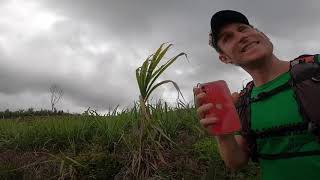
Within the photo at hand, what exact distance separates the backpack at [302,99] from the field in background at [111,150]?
Answer: 3.13 meters

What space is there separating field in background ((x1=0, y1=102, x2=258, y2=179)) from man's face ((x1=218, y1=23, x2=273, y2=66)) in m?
3.03

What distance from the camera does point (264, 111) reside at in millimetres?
2412

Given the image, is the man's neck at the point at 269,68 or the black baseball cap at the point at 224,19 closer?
the man's neck at the point at 269,68

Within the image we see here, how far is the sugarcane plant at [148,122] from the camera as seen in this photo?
20.5ft

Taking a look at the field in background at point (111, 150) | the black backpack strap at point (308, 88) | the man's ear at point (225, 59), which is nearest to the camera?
the black backpack strap at point (308, 88)

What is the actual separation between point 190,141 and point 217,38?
4.14 metres

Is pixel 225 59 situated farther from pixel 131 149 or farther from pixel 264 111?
pixel 131 149

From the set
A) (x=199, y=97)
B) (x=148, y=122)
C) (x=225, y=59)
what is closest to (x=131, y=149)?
(x=148, y=122)

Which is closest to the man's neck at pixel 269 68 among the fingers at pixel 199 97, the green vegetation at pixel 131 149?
the fingers at pixel 199 97

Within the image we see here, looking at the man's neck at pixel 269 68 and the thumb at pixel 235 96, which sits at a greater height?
the man's neck at pixel 269 68

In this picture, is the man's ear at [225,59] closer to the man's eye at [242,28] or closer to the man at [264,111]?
the man at [264,111]

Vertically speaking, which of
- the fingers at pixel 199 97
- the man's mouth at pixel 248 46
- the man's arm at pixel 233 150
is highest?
the man's mouth at pixel 248 46

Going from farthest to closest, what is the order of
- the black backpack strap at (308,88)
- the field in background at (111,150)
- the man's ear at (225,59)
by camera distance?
the field in background at (111,150) < the man's ear at (225,59) < the black backpack strap at (308,88)

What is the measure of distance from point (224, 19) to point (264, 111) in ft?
1.94
